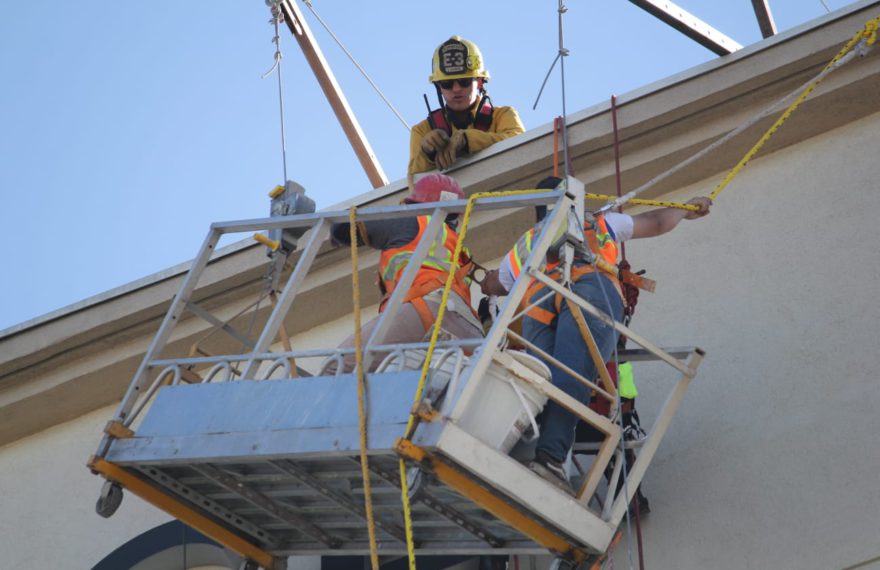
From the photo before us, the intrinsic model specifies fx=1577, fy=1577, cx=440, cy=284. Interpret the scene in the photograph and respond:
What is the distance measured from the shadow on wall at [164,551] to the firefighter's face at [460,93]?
13.4ft

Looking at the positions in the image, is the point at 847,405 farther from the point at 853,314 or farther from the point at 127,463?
the point at 127,463

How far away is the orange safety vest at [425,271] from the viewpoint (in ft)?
32.2

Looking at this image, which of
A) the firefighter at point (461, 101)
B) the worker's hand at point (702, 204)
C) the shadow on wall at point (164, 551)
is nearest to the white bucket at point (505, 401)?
the worker's hand at point (702, 204)

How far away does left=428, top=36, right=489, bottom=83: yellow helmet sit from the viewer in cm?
1298

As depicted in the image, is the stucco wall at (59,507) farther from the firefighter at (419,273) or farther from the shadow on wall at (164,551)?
the firefighter at (419,273)

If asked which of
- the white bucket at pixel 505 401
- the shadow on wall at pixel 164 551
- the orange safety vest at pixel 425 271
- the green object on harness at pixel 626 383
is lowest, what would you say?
Result: the white bucket at pixel 505 401

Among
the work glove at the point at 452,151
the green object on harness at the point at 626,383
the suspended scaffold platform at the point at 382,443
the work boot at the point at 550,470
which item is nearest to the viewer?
the suspended scaffold platform at the point at 382,443

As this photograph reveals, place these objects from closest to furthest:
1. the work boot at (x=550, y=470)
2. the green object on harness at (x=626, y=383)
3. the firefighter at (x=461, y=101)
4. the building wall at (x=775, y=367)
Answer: the work boot at (x=550, y=470)
the building wall at (x=775, y=367)
the green object on harness at (x=626, y=383)
the firefighter at (x=461, y=101)

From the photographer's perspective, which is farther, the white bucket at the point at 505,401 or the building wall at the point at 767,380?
the building wall at the point at 767,380

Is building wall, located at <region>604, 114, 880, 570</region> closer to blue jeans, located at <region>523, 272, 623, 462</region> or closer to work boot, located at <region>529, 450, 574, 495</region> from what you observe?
blue jeans, located at <region>523, 272, 623, 462</region>

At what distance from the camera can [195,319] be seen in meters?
12.7

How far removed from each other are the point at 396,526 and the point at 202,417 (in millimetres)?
1484

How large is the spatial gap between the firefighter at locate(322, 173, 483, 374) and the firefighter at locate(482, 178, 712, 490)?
34 centimetres

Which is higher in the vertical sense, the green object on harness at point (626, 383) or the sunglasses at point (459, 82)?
the sunglasses at point (459, 82)
